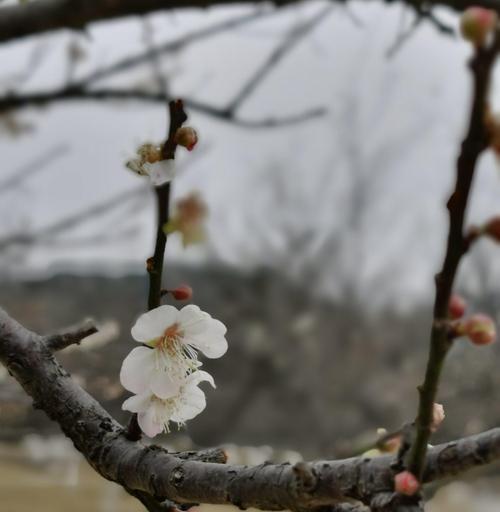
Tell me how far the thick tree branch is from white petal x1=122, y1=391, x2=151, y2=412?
0.01 metres

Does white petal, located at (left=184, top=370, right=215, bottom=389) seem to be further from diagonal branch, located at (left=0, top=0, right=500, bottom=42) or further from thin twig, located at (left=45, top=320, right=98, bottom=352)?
diagonal branch, located at (left=0, top=0, right=500, bottom=42)

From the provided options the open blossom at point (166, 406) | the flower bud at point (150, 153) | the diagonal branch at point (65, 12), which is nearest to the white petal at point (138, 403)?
the open blossom at point (166, 406)

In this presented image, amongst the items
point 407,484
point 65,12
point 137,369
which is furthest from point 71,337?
point 65,12

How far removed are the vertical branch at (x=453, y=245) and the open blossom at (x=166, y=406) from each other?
126 mm

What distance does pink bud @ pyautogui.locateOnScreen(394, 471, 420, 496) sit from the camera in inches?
7.4

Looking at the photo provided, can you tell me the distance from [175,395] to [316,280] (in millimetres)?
4111

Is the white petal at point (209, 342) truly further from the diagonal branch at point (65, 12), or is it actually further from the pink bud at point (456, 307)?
the diagonal branch at point (65, 12)

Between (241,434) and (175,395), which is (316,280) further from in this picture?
(175,395)

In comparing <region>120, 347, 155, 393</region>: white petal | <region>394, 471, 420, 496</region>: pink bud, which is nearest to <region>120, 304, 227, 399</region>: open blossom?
<region>120, 347, 155, 393</region>: white petal

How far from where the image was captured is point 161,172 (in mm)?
243

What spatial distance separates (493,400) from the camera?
11.3 feet

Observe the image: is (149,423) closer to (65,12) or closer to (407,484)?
(407,484)

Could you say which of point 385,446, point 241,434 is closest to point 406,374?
point 241,434

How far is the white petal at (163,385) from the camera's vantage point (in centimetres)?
29
